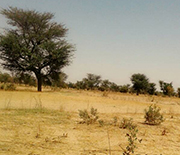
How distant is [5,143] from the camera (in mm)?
3797

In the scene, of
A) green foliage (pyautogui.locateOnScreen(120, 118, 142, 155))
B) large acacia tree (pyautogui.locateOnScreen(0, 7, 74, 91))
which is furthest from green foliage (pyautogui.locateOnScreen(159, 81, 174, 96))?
green foliage (pyautogui.locateOnScreen(120, 118, 142, 155))

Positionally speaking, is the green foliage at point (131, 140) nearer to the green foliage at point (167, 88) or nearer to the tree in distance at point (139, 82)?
the tree in distance at point (139, 82)

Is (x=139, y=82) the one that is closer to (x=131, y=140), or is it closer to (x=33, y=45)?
(x=33, y=45)

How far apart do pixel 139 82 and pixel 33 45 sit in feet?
87.5

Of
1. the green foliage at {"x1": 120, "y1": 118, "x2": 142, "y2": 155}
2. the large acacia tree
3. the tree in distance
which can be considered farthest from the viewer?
the tree in distance

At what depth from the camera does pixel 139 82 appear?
42.9 metres

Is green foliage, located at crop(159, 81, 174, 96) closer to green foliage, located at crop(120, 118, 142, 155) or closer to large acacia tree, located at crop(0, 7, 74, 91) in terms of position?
large acacia tree, located at crop(0, 7, 74, 91)

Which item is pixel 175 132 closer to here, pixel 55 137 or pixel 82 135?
pixel 82 135

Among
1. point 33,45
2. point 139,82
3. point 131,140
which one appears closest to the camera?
point 131,140

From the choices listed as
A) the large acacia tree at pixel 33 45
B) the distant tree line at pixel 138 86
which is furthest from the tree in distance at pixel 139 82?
the large acacia tree at pixel 33 45

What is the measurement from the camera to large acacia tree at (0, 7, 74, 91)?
21.5 meters

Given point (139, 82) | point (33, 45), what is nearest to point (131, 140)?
point (33, 45)

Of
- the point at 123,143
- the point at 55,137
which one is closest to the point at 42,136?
the point at 55,137

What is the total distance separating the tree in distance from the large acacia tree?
23.2 m
